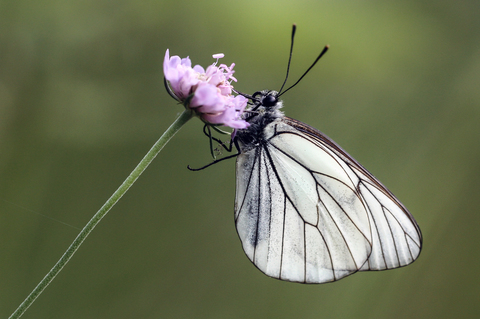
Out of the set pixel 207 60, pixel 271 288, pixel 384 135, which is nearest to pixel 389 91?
pixel 384 135

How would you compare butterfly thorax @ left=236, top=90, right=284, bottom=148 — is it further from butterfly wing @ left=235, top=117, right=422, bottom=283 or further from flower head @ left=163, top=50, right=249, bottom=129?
flower head @ left=163, top=50, right=249, bottom=129

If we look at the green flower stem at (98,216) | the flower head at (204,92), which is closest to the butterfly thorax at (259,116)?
the flower head at (204,92)

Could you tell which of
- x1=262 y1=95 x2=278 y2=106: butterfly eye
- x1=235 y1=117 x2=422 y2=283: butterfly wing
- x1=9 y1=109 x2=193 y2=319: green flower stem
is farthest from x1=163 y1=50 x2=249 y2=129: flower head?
x1=235 y1=117 x2=422 y2=283: butterfly wing

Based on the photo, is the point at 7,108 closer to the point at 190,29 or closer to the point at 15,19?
the point at 15,19

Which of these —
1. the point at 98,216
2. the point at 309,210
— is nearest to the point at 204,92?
the point at 98,216

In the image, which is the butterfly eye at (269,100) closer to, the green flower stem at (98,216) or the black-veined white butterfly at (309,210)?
the black-veined white butterfly at (309,210)

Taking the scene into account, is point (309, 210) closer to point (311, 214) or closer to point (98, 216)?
point (311, 214)

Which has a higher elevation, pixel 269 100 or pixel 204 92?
pixel 269 100
